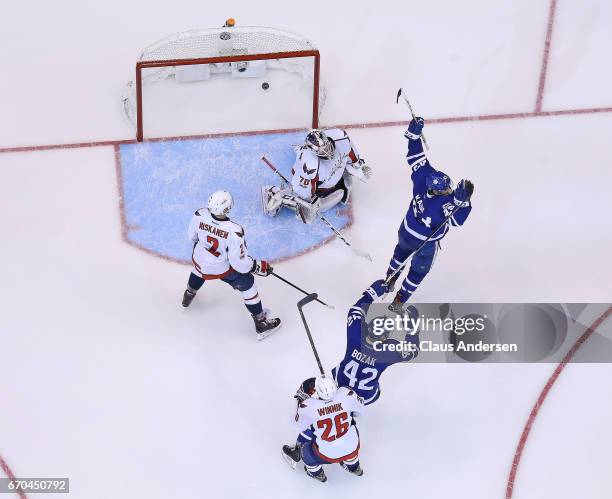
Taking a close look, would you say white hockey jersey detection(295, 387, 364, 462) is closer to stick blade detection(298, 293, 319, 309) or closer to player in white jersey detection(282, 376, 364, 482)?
player in white jersey detection(282, 376, 364, 482)

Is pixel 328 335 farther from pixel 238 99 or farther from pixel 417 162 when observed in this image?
pixel 238 99

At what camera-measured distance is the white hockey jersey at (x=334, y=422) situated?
6074 millimetres

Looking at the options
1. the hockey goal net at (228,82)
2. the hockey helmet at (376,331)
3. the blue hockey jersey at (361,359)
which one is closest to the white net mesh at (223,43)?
the hockey goal net at (228,82)

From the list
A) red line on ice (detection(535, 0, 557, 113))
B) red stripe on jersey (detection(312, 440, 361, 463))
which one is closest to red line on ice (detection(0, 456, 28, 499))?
red stripe on jersey (detection(312, 440, 361, 463))

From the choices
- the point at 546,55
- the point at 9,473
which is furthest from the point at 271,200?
the point at 546,55

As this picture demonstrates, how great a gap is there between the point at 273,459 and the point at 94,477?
1.02 m

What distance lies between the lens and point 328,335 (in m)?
7.23

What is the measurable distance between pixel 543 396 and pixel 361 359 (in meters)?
1.30

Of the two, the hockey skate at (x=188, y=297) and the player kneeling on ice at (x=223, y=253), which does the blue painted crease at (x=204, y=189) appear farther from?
the player kneeling on ice at (x=223, y=253)

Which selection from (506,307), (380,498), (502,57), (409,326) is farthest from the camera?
(502,57)

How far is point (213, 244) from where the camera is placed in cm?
671

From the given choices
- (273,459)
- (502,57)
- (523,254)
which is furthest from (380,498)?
(502,57)

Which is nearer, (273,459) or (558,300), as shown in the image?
(273,459)

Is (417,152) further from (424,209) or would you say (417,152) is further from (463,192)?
(463,192)
